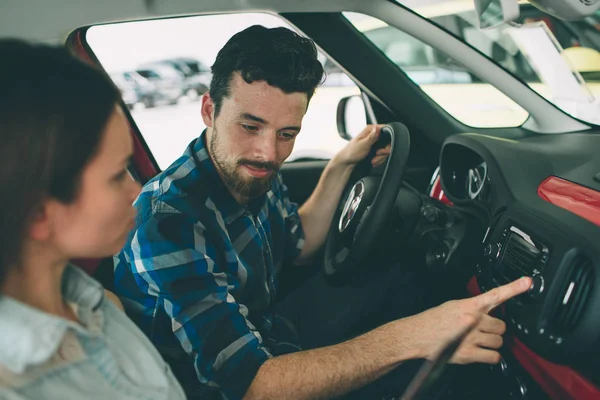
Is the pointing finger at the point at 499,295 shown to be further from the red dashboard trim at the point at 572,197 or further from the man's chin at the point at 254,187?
the man's chin at the point at 254,187

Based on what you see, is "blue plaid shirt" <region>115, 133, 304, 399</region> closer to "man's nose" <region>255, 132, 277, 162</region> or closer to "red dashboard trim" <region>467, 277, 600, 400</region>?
"man's nose" <region>255, 132, 277, 162</region>

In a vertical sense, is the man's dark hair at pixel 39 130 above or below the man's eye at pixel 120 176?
above

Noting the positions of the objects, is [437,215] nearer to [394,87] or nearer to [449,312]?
[449,312]

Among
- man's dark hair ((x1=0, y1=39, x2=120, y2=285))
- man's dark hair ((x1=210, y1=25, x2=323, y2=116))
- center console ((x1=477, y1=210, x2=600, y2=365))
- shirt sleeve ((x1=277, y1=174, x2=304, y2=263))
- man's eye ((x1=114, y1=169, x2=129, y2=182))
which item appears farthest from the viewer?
shirt sleeve ((x1=277, y1=174, x2=304, y2=263))

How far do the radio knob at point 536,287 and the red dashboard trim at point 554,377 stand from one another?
206 millimetres

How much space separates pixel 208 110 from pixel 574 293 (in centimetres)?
107

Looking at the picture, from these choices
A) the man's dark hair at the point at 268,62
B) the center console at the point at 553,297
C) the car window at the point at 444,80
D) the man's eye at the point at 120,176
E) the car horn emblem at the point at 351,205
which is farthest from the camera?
the car window at the point at 444,80

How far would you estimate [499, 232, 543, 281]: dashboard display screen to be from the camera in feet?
4.43

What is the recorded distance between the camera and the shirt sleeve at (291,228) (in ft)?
6.28

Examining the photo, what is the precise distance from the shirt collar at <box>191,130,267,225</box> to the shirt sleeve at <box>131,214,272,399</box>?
0.16 meters

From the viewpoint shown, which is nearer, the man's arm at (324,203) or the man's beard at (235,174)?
the man's beard at (235,174)

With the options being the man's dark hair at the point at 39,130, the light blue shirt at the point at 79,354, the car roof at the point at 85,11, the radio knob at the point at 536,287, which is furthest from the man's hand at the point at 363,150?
the man's dark hair at the point at 39,130

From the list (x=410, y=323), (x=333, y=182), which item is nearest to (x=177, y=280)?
(x=410, y=323)

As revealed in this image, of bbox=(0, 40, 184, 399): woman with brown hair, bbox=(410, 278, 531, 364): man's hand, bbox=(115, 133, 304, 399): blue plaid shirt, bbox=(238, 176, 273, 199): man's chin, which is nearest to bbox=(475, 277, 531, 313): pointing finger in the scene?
bbox=(410, 278, 531, 364): man's hand
